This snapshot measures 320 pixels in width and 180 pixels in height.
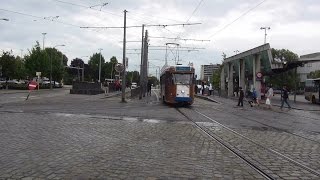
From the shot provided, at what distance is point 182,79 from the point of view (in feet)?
112

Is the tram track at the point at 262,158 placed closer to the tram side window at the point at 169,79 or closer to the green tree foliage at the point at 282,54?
the tram side window at the point at 169,79

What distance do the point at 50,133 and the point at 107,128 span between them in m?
2.70

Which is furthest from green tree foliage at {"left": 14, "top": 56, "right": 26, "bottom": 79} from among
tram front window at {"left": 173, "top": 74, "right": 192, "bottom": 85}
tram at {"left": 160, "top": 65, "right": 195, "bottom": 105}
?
tram front window at {"left": 173, "top": 74, "right": 192, "bottom": 85}

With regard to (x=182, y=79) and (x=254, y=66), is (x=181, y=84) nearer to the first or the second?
(x=182, y=79)

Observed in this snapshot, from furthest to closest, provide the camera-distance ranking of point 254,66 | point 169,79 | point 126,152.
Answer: point 254,66 → point 169,79 → point 126,152

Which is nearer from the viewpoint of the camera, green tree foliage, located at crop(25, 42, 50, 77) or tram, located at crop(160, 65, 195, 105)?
tram, located at crop(160, 65, 195, 105)

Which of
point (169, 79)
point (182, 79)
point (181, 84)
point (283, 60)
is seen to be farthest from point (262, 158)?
point (283, 60)

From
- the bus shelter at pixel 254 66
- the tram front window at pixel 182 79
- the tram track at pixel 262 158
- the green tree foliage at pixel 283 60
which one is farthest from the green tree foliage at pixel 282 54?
the tram track at pixel 262 158

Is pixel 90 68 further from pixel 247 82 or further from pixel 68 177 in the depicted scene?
pixel 68 177

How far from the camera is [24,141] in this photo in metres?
12.7

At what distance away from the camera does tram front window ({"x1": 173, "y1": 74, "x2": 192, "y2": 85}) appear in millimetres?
34031

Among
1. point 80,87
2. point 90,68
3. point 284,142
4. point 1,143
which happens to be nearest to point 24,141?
point 1,143

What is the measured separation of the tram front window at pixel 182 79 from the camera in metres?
34.0

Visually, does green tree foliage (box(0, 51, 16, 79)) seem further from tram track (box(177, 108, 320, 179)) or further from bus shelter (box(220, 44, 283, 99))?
tram track (box(177, 108, 320, 179))
